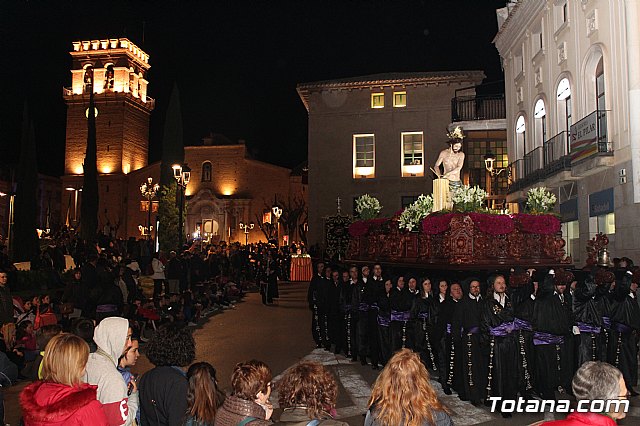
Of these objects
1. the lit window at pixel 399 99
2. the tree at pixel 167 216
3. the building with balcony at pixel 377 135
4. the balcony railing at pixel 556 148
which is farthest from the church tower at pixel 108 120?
the balcony railing at pixel 556 148

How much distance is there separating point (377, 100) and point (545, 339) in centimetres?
2850

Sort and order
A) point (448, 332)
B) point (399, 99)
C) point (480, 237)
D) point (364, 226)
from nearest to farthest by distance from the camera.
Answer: point (448, 332) < point (480, 237) < point (364, 226) < point (399, 99)

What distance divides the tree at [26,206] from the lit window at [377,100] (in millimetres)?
19232

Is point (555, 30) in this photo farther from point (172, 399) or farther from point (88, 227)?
point (88, 227)

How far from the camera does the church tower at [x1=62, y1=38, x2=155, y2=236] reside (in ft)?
180

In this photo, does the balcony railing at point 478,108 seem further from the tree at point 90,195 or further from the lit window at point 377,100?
the tree at point 90,195

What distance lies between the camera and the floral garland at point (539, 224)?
1079 cm

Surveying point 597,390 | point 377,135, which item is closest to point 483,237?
point 597,390

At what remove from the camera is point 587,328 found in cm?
902

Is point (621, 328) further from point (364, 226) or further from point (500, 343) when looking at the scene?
point (364, 226)

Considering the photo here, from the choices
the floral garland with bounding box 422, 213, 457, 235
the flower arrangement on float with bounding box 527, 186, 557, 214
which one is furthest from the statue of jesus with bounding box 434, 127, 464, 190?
the floral garland with bounding box 422, 213, 457, 235

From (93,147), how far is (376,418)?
1486 inches

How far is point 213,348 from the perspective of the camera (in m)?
13.0

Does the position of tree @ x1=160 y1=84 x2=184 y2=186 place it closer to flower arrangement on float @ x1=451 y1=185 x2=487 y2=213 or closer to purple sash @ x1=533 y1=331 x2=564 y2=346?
flower arrangement on float @ x1=451 y1=185 x2=487 y2=213
